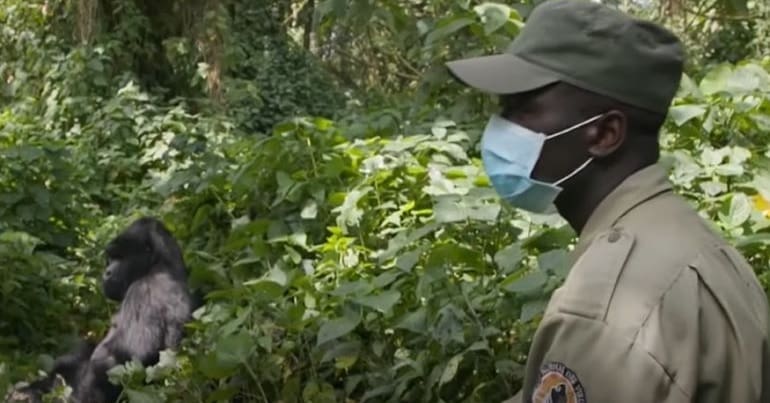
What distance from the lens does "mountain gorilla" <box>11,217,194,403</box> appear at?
213 inches

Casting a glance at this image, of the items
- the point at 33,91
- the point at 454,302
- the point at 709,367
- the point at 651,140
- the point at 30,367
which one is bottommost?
the point at 33,91

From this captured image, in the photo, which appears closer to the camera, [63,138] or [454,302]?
[454,302]

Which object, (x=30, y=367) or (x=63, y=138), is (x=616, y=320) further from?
(x=63, y=138)

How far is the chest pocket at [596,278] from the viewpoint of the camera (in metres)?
1.68

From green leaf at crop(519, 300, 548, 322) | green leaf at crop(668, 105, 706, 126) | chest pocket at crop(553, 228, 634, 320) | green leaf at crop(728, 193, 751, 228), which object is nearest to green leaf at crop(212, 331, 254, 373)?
green leaf at crop(519, 300, 548, 322)

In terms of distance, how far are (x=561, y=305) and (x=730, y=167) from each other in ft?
10.6

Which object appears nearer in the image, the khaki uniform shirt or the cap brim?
the khaki uniform shirt

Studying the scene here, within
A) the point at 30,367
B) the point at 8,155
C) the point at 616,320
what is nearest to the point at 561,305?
the point at 616,320

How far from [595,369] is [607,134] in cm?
42

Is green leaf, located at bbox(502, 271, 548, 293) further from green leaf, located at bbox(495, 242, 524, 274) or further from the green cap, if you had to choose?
the green cap

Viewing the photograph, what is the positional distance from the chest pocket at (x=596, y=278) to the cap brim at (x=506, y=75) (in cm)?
28

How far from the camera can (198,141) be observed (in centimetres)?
946

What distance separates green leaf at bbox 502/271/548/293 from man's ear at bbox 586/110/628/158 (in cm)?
196

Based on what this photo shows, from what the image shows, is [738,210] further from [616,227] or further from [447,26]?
[616,227]
